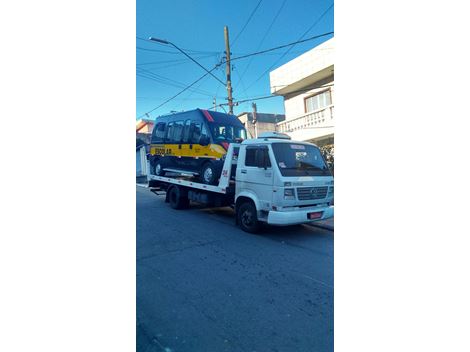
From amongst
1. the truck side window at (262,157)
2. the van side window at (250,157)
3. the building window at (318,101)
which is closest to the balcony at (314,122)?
the building window at (318,101)

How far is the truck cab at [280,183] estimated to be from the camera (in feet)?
17.7

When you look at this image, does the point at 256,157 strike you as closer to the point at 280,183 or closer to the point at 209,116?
the point at 280,183

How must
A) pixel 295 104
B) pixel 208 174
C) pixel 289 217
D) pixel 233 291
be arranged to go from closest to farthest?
pixel 233 291 < pixel 289 217 < pixel 208 174 < pixel 295 104

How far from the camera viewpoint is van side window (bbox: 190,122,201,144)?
25.8 feet

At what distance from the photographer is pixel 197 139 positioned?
7.89m

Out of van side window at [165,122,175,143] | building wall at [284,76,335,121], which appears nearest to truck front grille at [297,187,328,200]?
van side window at [165,122,175,143]

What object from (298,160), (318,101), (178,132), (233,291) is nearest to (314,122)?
(318,101)

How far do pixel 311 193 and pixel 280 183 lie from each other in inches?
33.6

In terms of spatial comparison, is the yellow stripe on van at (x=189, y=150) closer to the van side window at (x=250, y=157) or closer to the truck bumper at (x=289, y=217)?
the van side window at (x=250, y=157)

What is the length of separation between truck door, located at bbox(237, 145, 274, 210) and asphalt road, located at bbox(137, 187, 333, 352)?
2.99 feet

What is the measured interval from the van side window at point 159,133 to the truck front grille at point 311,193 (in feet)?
19.5
